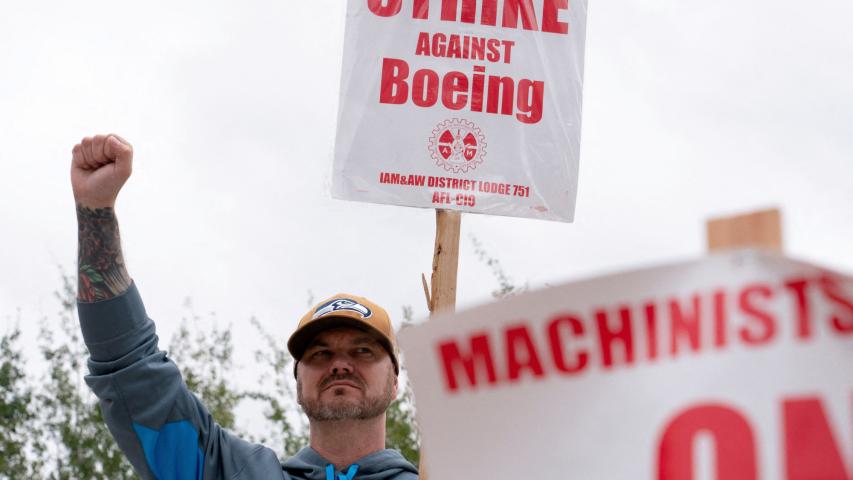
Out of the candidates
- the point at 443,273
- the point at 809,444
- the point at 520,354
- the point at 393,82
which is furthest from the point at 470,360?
the point at 393,82

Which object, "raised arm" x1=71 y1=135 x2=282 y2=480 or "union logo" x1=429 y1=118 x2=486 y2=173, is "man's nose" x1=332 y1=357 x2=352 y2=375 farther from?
"union logo" x1=429 y1=118 x2=486 y2=173

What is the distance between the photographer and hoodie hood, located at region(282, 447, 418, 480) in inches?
155

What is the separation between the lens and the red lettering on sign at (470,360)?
8.38 feet

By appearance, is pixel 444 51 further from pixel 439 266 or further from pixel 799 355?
pixel 799 355

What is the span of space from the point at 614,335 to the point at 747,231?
1.07 ft

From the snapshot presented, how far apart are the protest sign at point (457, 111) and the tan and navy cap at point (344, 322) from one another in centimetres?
70

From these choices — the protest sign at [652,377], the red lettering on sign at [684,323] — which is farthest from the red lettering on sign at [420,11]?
the red lettering on sign at [684,323]

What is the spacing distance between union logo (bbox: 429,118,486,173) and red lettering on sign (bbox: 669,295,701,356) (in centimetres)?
236

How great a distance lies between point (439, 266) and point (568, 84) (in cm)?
91

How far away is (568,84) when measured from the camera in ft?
16.0

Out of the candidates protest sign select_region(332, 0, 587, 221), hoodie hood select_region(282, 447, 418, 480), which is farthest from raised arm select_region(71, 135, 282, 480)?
protest sign select_region(332, 0, 587, 221)

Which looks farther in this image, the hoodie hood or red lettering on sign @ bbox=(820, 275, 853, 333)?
the hoodie hood

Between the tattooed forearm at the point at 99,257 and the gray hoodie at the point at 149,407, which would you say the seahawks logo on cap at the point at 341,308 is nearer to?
the gray hoodie at the point at 149,407

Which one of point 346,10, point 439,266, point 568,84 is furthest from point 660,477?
point 346,10
